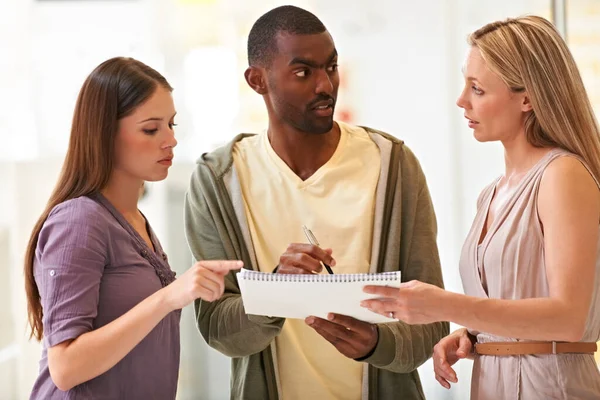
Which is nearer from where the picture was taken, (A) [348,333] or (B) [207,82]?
(A) [348,333]

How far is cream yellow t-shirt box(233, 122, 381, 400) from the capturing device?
2246mm

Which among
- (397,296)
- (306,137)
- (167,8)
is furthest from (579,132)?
(167,8)

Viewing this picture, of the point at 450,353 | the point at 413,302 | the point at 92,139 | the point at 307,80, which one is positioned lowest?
the point at 450,353

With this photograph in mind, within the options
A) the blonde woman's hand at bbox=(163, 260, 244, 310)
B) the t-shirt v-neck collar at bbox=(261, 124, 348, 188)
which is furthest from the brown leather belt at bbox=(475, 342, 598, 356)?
the t-shirt v-neck collar at bbox=(261, 124, 348, 188)

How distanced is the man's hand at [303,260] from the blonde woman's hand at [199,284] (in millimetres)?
206

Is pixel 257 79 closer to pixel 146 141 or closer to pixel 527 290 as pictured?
pixel 146 141

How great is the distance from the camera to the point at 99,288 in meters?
1.76

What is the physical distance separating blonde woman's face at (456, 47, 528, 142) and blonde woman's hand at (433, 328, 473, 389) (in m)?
0.46

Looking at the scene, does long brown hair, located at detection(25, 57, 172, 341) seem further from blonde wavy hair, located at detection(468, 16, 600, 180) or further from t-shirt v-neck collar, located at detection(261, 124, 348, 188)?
blonde wavy hair, located at detection(468, 16, 600, 180)

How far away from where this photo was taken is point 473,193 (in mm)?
3475

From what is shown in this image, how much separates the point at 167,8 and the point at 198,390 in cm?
150

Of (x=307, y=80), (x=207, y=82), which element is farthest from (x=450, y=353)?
(x=207, y=82)

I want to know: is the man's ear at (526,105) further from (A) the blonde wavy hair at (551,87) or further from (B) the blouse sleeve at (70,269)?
(B) the blouse sleeve at (70,269)

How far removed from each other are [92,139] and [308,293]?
571mm
